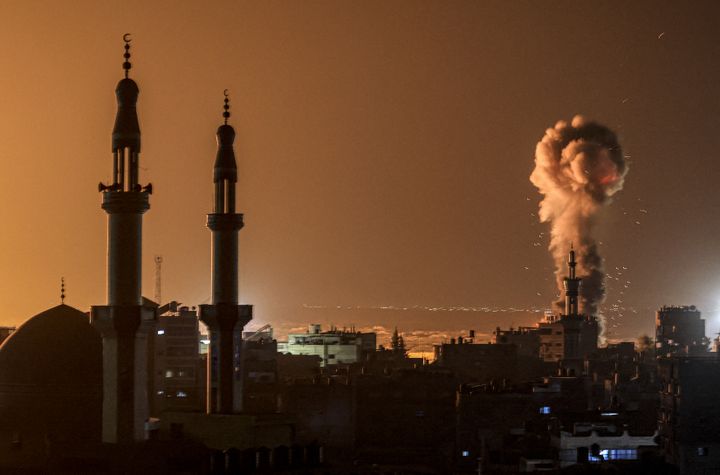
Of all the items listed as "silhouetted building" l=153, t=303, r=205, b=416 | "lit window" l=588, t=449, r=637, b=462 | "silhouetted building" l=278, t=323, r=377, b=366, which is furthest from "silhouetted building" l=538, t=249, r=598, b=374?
"lit window" l=588, t=449, r=637, b=462

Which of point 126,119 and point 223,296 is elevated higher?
point 126,119

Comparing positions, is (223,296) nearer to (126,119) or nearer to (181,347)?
(126,119)

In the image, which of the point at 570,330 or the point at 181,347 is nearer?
the point at 181,347

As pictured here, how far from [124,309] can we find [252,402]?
45.3 metres

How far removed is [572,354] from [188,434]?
10739 centimetres

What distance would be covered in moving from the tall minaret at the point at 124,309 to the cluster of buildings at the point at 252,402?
0.16 feet

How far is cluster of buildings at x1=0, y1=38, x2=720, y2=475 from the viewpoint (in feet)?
209

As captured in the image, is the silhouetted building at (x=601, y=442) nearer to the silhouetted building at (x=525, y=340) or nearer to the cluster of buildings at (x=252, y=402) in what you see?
the cluster of buildings at (x=252, y=402)

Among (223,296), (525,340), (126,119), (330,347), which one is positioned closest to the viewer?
(126,119)

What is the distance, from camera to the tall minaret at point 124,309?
6294 cm

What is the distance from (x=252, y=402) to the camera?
352ft

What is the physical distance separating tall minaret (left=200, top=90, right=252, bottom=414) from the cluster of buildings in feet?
0.20

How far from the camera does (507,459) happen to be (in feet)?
294

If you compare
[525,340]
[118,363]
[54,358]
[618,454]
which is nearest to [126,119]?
[118,363]
